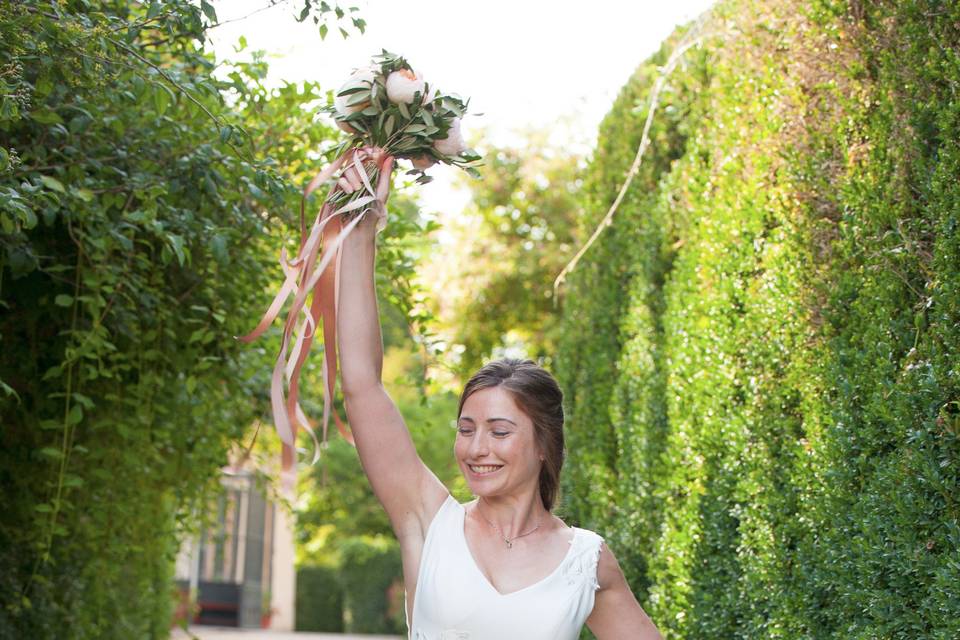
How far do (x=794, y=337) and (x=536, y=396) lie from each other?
1.44 meters

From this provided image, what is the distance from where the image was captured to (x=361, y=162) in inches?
107

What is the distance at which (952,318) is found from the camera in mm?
2795

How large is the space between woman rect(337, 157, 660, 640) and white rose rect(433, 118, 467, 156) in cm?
14

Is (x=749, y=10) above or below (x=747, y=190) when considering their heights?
above

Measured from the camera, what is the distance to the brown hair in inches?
104

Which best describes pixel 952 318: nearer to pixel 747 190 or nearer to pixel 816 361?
pixel 816 361

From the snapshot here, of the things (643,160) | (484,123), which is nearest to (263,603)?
(484,123)

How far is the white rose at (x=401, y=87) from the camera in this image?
267 cm

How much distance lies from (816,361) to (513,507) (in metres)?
1.35

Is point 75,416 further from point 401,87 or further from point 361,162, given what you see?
point 401,87

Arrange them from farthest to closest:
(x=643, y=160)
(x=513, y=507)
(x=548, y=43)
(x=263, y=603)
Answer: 1. (x=263, y=603)
2. (x=548, y=43)
3. (x=643, y=160)
4. (x=513, y=507)

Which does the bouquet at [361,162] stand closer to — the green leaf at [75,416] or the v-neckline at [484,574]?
the v-neckline at [484,574]

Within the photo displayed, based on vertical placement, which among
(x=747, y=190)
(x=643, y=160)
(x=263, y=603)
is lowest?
(x=263, y=603)

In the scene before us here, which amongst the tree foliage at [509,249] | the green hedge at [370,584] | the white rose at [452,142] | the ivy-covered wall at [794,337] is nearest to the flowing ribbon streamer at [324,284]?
the white rose at [452,142]
